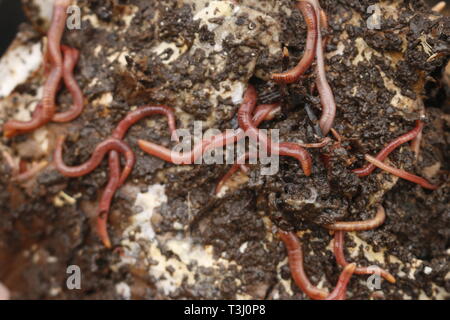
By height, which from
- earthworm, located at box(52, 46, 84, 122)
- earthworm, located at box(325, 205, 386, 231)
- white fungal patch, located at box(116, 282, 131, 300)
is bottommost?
white fungal patch, located at box(116, 282, 131, 300)

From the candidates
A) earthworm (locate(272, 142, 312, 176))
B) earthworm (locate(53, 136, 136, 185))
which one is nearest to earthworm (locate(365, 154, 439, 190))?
earthworm (locate(272, 142, 312, 176))

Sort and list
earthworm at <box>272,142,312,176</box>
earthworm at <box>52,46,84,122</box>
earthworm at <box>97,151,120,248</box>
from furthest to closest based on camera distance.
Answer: earthworm at <box>52,46,84,122</box>
earthworm at <box>97,151,120,248</box>
earthworm at <box>272,142,312,176</box>

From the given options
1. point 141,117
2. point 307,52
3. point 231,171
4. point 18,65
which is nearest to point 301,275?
point 231,171

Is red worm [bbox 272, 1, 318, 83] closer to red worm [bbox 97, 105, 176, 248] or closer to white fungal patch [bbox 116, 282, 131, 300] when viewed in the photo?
red worm [bbox 97, 105, 176, 248]

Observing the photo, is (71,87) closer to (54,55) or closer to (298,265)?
(54,55)

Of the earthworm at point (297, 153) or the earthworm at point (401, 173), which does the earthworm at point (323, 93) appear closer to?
the earthworm at point (297, 153)
